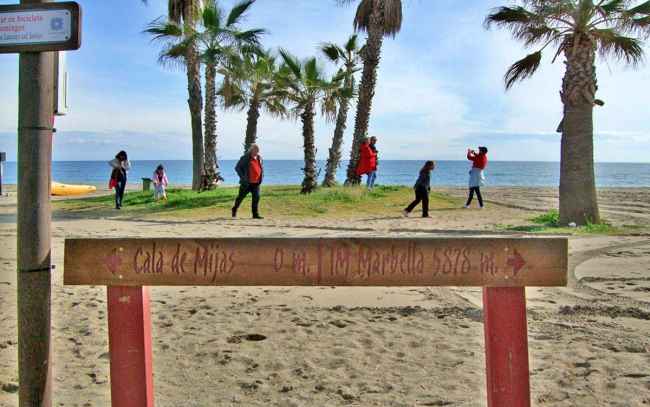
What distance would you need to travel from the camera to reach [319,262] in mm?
2842

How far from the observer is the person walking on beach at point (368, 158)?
774 inches

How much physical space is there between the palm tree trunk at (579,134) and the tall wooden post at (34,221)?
12154mm

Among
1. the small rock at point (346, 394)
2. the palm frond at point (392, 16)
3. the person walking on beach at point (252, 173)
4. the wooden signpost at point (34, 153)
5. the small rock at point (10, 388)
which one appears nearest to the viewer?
the wooden signpost at point (34, 153)

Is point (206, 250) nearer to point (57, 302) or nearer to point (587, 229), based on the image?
point (57, 302)

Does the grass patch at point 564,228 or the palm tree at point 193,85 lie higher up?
the palm tree at point 193,85

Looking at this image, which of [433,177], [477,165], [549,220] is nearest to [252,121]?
[477,165]

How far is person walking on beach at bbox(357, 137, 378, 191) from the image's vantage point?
19656 mm

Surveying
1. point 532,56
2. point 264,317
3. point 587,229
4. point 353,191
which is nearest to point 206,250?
point 264,317

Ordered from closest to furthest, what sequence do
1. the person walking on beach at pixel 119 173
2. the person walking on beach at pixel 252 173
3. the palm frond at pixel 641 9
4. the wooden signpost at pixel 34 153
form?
the wooden signpost at pixel 34 153 → the palm frond at pixel 641 9 → the person walking on beach at pixel 252 173 → the person walking on beach at pixel 119 173

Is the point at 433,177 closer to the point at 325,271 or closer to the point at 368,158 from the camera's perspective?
the point at 368,158

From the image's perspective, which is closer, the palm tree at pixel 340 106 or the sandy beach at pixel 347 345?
the sandy beach at pixel 347 345

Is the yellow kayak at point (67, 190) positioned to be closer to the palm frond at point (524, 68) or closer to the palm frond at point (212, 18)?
the palm frond at point (212, 18)

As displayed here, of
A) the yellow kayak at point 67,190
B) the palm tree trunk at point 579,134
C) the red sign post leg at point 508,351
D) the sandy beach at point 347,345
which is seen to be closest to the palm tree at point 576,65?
the palm tree trunk at point 579,134

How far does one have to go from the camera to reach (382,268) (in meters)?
2.85
